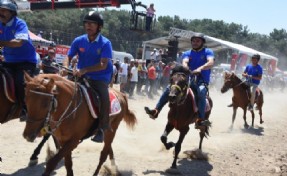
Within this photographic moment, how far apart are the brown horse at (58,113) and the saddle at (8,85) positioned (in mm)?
1231

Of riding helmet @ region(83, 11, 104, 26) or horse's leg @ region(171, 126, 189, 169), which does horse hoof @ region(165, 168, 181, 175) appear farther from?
riding helmet @ region(83, 11, 104, 26)

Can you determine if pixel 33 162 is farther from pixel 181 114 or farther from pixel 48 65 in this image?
pixel 181 114

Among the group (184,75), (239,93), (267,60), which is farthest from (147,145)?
(267,60)

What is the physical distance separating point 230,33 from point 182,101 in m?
120

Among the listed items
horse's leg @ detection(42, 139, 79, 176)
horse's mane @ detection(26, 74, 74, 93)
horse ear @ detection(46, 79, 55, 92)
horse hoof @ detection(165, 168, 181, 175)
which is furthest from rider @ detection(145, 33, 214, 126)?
horse ear @ detection(46, 79, 55, 92)

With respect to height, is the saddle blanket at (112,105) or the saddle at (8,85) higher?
the saddle at (8,85)

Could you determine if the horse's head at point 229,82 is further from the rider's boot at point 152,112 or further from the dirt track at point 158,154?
the rider's boot at point 152,112

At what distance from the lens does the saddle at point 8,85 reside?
6.29 m

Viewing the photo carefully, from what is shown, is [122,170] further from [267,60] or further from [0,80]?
[267,60]

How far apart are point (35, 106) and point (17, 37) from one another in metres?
1.82

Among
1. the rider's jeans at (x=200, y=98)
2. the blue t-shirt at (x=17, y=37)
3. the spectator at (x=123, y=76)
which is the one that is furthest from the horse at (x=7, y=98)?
the spectator at (x=123, y=76)

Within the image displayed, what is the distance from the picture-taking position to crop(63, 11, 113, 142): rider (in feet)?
19.3

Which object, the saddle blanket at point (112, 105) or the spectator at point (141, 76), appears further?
the spectator at point (141, 76)

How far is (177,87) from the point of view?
7.65 meters
